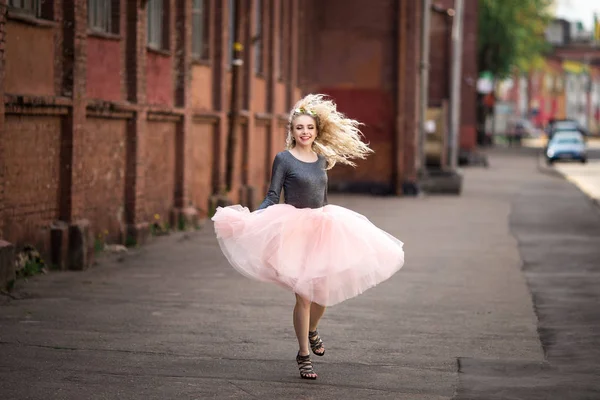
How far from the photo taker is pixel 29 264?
541 inches

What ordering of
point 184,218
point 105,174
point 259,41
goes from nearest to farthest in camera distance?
point 105,174
point 184,218
point 259,41

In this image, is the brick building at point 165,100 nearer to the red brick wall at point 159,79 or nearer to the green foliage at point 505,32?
the red brick wall at point 159,79

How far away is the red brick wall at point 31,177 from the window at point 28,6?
1071 mm

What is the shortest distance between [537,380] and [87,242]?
24.1ft

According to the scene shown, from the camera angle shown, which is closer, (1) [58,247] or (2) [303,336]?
(2) [303,336]

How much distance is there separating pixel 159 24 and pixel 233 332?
1049cm

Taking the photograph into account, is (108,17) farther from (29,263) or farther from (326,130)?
(326,130)

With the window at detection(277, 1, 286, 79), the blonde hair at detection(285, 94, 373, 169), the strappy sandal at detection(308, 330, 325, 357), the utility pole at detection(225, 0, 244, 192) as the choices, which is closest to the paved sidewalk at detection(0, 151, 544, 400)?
the strappy sandal at detection(308, 330, 325, 357)

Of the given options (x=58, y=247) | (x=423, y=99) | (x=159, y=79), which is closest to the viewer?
(x=58, y=247)

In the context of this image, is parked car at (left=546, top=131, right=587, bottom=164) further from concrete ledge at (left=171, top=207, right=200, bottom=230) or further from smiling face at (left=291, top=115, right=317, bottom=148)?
smiling face at (left=291, top=115, right=317, bottom=148)

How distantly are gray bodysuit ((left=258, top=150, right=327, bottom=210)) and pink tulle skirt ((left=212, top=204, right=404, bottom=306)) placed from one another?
0.07 m

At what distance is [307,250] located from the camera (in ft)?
27.9

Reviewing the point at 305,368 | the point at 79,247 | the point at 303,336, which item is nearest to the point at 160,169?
the point at 79,247

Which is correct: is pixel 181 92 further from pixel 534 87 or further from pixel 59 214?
pixel 534 87
